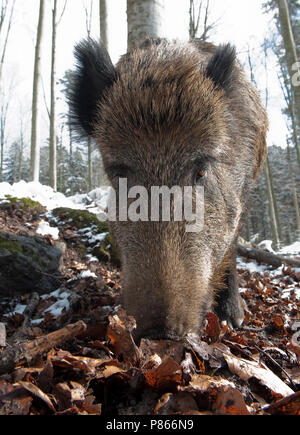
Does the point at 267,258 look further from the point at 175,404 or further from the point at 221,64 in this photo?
the point at 175,404

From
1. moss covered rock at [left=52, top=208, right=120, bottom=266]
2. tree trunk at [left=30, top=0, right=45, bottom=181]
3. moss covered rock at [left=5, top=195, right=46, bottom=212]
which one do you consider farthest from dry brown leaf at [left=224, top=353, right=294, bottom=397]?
tree trunk at [left=30, top=0, right=45, bottom=181]

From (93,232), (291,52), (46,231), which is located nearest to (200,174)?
(46,231)

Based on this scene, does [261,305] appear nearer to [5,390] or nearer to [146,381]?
[146,381]

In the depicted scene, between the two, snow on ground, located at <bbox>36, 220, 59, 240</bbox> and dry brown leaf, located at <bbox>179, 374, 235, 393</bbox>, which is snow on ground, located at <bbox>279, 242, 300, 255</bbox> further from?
dry brown leaf, located at <bbox>179, 374, 235, 393</bbox>

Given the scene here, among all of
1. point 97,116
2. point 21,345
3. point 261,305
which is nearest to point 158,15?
point 97,116

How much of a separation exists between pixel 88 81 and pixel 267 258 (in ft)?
15.3

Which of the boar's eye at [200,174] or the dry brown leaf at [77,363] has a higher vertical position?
the boar's eye at [200,174]

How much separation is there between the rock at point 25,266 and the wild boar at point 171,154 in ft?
4.58

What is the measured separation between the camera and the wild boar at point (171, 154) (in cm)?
187

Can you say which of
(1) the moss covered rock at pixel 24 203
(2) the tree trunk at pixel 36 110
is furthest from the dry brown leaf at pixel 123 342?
(2) the tree trunk at pixel 36 110

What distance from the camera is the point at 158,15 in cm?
483

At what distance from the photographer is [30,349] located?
1.56m

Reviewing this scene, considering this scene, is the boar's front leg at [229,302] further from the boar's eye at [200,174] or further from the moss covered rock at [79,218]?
the moss covered rock at [79,218]
